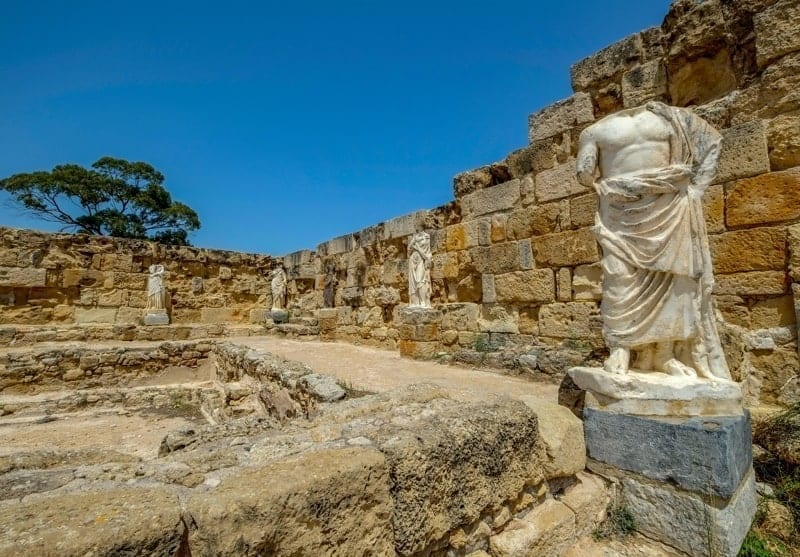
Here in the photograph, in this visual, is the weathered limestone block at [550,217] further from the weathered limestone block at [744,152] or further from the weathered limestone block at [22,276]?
the weathered limestone block at [22,276]

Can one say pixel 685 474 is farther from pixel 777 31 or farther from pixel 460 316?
pixel 460 316

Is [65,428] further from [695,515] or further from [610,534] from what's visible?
[695,515]

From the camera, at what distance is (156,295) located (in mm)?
10805

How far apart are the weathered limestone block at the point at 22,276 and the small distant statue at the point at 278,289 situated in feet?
17.5

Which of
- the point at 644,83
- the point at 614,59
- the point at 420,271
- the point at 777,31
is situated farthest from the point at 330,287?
the point at 777,31

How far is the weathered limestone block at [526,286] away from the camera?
5.24 metres

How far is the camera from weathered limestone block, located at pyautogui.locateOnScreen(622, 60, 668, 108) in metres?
4.45

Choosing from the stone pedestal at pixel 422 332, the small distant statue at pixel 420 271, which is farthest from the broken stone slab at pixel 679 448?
the small distant statue at pixel 420 271

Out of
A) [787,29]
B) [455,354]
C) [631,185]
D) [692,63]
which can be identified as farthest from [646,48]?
[455,354]

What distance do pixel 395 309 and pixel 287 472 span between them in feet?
22.5

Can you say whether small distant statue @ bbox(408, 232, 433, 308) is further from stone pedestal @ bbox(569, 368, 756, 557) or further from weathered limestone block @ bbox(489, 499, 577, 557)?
weathered limestone block @ bbox(489, 499, 577, 557)

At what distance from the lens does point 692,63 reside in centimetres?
423

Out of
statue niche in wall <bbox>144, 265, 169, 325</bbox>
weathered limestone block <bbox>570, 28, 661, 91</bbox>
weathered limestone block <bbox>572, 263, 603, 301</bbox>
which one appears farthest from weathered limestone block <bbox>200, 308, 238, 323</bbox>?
weathered limestone block <bbox>570, 28, 661, 91</bbox>

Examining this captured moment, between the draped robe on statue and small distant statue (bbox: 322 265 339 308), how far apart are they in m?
8.29
